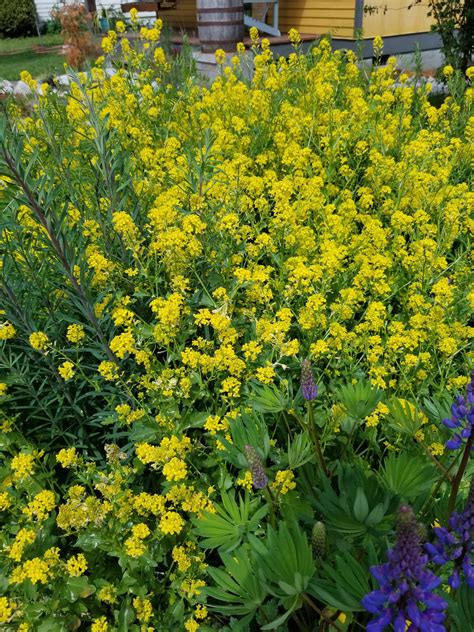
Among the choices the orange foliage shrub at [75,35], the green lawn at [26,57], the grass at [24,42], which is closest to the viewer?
the orange foliage shrub at [75,35]

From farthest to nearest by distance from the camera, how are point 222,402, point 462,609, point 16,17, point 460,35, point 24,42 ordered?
point 16,17
point 24,42
point 460,35
point 222,402
point 462,609

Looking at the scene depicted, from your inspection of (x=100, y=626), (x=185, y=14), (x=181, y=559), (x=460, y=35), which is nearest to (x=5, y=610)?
(x=100, y=626)

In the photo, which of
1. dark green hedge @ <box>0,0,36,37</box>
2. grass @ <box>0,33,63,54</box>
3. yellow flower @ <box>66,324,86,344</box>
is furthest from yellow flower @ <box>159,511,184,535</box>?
dark green hedge @ <box>0,0,36,37</box>

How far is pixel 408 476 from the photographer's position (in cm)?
154

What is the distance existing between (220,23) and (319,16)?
4.32m

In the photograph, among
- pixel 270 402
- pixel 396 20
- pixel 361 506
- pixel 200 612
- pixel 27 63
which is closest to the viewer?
pixel 361 506

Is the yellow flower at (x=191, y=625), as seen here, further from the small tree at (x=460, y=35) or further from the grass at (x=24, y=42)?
the grass at (x=24, y=42)

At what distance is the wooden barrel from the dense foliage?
555cm

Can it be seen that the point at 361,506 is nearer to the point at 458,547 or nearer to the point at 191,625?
the point at 458,547

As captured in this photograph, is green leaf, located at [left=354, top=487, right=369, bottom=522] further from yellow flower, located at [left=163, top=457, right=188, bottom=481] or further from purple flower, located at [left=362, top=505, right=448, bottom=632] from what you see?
yellow flower, located at [left=163, top=457, right=188, bottom=481]

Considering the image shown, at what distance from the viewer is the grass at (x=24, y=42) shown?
69.2 ft

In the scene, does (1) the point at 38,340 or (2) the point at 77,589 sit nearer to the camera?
(2) the point at 77,589

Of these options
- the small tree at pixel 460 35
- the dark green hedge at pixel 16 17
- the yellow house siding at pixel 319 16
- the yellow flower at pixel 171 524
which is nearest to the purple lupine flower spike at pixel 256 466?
the yellow flower at pixel 171 524

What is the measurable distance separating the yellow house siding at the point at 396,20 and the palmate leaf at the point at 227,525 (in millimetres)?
11417
